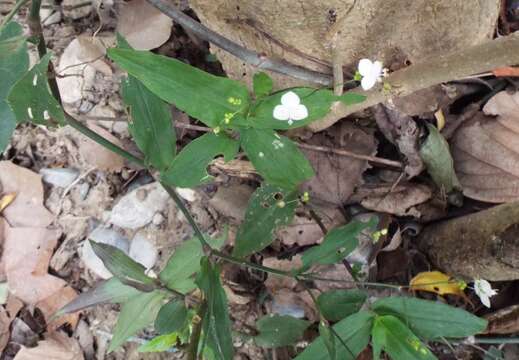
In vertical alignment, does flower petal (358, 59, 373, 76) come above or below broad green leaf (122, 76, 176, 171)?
above

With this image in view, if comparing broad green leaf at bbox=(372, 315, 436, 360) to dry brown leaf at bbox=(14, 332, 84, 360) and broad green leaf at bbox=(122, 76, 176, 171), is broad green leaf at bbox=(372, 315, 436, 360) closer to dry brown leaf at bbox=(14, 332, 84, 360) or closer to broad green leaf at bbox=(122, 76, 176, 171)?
broad green leaf at bbox=(122, 76, 176, 171)

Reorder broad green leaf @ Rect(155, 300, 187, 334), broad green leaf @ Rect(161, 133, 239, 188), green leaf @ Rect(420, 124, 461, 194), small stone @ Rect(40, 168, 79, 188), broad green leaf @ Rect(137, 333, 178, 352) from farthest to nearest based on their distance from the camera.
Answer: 1. small stone @ Rect(40, 168, 79, 188)
2. green leaf @ Rect(420, 124, 461, 194)
3. broad green leaf @ Rect(137, 333, 178, 352)
4. broad green leaf @ Rect(155, 300, 187, 334)
5. broad green leaf @ Rect(161, 133, 239, 188)

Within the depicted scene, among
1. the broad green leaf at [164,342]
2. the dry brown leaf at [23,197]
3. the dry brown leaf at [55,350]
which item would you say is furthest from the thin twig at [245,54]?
the dry brown leaf at [55,350]

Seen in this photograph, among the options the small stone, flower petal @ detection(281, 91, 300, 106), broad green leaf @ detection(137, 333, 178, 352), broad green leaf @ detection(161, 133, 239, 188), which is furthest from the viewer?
the small stone

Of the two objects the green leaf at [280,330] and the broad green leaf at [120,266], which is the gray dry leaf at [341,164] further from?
the broad green leaf at [120,266]

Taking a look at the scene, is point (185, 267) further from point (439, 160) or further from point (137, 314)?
point (439, 160)

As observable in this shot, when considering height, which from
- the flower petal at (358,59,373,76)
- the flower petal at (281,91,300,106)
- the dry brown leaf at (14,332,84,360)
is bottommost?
the dry brown leaf at (14,332,84,360)

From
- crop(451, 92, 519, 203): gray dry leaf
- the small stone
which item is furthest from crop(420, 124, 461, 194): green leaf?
the small stone
